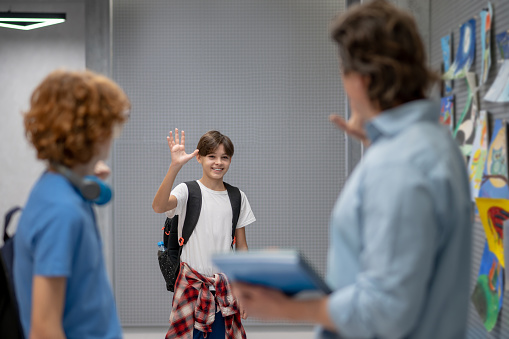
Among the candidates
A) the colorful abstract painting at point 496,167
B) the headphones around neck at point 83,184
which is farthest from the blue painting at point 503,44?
the headphones around neck at point 83,184

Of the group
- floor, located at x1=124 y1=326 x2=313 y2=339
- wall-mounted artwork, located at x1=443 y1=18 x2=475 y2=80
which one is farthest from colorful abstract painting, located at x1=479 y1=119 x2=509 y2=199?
floor, located at x1=124 y1=326 x2=313 y2=339

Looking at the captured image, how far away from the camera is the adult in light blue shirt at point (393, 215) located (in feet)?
3.24

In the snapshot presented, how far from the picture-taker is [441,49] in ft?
9.61

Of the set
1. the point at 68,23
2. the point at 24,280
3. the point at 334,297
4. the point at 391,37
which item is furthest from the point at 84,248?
the point at 68,23

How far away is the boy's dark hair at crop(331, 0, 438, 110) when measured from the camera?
3.52 ft

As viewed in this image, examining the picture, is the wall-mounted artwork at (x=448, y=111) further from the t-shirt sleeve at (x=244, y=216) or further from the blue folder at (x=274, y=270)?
the blue folder at (x=274, y=270)

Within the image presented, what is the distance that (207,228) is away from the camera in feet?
10.5

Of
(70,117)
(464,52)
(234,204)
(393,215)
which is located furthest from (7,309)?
(464,52)

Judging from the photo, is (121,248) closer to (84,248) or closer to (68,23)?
(68,23)

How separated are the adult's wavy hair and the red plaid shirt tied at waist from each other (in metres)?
1.87

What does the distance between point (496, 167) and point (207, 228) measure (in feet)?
5.24

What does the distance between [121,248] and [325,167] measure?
6.48 ft

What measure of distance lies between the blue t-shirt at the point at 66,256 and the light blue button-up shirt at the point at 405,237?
1.79 ft

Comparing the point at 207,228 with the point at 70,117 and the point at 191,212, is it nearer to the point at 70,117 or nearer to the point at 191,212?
the point at 191,212
